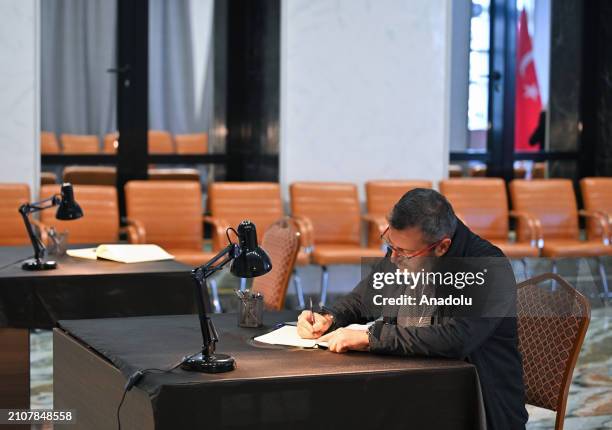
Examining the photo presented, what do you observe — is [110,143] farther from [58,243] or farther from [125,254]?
[125,254]

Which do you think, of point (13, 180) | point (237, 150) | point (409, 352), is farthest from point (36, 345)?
point (409, 352)

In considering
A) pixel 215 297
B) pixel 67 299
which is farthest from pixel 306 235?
pixel 67 299

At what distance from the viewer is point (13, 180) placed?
7477mm

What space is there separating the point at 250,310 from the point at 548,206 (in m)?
5.48

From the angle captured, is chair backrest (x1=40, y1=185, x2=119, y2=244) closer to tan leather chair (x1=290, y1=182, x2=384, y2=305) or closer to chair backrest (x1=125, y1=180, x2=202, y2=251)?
chair backrest (x1=125, y1=180, x2=202, y2=251)

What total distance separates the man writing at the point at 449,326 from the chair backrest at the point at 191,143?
18.8 ft

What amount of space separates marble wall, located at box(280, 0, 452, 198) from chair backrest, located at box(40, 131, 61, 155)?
173 cm

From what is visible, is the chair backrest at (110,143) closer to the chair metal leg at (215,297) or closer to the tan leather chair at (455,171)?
the chair metal leg at (215,297)

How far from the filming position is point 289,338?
320 cm

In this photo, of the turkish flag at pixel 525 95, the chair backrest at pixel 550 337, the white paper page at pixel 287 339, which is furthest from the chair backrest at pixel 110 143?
the chair backrest at pixel 550 337

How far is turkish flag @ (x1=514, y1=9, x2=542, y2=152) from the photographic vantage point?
31.8 feet

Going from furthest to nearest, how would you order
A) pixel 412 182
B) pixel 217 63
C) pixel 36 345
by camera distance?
pixel 217 63 < pixel 412 182 < pixel 36 345

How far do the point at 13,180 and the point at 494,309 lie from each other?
5.23 meters

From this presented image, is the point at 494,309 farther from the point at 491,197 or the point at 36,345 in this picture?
the point at 491,197
